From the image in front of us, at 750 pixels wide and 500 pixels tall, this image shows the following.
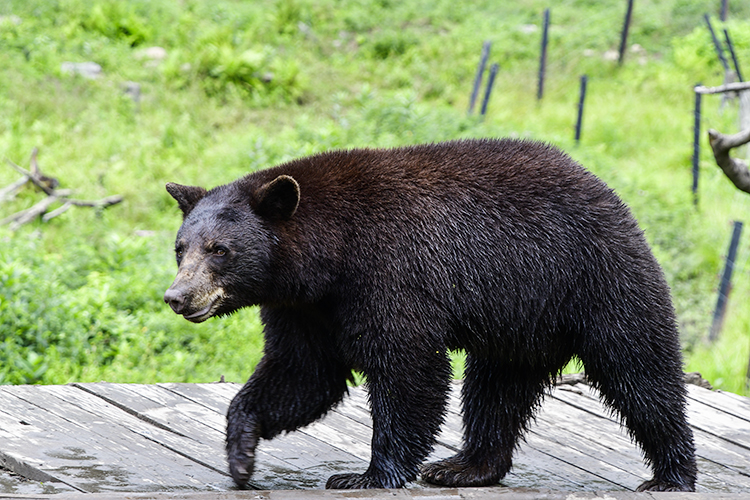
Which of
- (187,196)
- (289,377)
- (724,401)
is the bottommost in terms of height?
(724,401)

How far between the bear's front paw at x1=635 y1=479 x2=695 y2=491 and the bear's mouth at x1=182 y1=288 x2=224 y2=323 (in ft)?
6.01

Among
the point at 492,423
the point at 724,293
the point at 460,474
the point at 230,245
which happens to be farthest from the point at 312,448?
the point at 724,293

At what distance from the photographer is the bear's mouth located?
3014 millimetres

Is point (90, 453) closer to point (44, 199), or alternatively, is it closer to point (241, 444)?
point (241, 444)

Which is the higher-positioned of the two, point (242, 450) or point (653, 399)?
point (653, 399)

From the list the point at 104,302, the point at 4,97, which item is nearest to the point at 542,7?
the point at 4,97

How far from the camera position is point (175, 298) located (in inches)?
Result: 114

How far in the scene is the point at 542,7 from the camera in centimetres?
1952

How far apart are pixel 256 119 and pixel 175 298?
1010 cm

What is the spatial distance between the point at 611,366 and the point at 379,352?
0.92m

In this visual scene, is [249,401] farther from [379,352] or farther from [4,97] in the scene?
[4,97]

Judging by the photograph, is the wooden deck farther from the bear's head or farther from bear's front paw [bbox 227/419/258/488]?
the bear's head

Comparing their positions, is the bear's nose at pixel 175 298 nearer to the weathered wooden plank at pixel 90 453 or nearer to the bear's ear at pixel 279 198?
the bear's ear at pixel 279 198

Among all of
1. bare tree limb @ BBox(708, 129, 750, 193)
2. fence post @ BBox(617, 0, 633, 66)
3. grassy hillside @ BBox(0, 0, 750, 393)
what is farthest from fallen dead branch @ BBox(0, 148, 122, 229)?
fence post @ BBox(617, 0, 633, 66)
